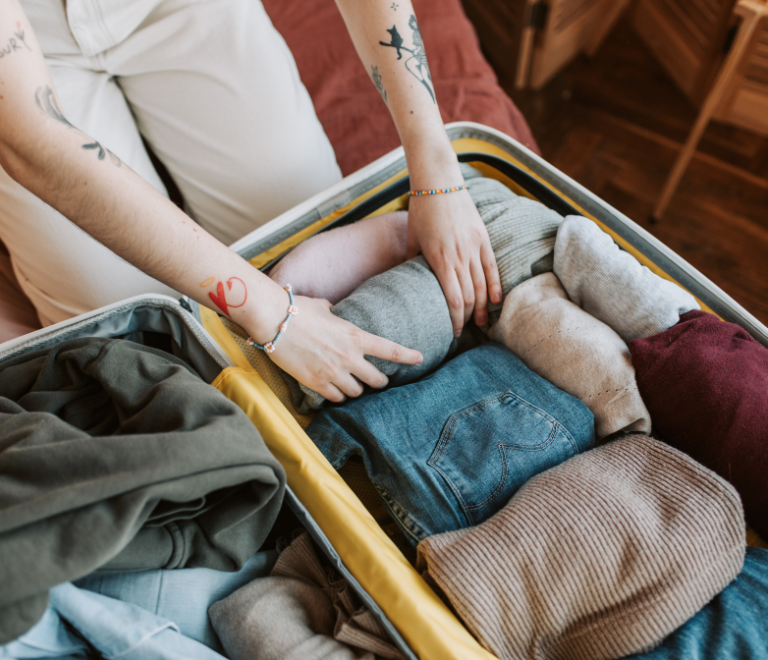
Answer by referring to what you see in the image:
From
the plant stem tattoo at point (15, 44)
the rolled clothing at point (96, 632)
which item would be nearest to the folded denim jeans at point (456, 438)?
the rolled clothing at point (96, 632)

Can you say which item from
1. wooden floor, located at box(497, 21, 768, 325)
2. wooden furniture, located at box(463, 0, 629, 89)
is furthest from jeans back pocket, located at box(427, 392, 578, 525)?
wooden furniture, located at box(463, 0, 629, 89)

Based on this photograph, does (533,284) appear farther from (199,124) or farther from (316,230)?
(199,124)

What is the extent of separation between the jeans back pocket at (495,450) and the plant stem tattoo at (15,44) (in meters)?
0.61

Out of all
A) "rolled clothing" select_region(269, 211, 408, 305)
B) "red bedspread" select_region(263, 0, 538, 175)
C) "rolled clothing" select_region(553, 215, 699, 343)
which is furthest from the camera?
"red bedspread" select_region(263, 0, 538, 175)

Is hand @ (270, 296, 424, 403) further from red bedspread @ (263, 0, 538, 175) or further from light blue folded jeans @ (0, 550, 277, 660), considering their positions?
red bedspread @ (263, 0, 538, 175)

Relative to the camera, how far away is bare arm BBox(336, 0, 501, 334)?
694 millimetres

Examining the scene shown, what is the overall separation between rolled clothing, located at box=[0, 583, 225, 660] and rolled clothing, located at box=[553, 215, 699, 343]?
0.58 meters

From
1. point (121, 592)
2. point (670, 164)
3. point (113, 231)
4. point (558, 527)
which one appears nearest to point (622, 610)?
point (558, 527)

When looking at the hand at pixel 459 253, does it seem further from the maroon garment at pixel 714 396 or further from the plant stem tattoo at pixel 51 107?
the plant stem tattoo at pixel 51 107

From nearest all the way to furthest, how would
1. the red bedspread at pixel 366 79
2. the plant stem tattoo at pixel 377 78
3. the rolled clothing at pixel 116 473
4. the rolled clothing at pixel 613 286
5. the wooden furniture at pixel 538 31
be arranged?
the rolled clothing at pixel 116 473 < the rolled clothing at pixel 613 286 < the plant stem tattoo at pixel 377 78 < the red bedspread at pixel 366 79 < the wooden furniture at pixel 538 31

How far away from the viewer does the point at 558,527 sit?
0.48 metres

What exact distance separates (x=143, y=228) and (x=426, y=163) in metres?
0.40

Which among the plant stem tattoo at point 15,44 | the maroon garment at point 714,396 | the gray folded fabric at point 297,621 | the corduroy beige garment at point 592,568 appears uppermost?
the plant stem tattoo at point 15,44

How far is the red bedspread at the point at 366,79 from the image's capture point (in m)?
1.10
